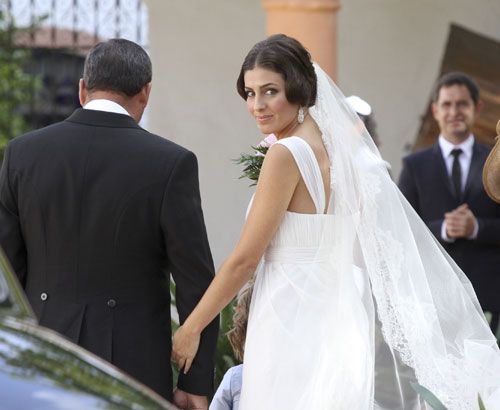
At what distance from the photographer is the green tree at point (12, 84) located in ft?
47.1

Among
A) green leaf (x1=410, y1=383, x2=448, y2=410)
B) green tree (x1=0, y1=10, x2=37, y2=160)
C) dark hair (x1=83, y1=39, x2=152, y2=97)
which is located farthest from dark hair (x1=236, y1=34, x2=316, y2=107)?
green tree (x1=0, y1=10, x2=37, y2=160)

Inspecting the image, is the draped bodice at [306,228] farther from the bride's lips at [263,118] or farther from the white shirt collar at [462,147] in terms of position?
the white shirt collar at [462,147]

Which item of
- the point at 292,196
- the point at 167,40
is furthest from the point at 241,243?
the point at 167,40

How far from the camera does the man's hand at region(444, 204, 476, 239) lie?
7.68 metres

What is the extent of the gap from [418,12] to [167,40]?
2.08 m

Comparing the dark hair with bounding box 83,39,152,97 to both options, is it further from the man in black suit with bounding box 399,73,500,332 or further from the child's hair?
the man in black suit with bounding box 399,73,500,332

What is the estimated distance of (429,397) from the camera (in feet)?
17.0

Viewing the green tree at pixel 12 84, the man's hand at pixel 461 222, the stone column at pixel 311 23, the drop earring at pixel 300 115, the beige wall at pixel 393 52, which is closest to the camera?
the drop earring at pixel 300 115

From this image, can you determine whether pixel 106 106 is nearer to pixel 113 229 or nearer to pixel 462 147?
pixel 113 229

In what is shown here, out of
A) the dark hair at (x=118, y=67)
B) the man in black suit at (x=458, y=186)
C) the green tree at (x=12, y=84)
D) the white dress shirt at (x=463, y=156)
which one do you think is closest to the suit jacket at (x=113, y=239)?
the dark hair at (x=118, y=67)

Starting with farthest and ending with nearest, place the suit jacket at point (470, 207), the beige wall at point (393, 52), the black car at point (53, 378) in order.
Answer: the beige wall at point (393, 52)
the suit jacket at point (470, 207)
the black car at point (53, 378)

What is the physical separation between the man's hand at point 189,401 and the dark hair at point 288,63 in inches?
44.7

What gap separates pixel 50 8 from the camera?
43.8 feet

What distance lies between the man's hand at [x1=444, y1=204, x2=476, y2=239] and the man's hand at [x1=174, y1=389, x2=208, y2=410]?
2.86m
